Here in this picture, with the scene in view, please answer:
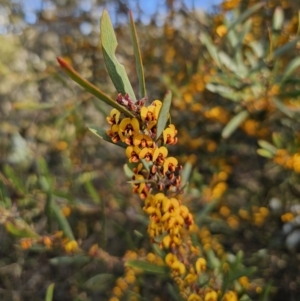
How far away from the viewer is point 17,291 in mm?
2488

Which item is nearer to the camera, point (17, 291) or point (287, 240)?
point (287, 240)

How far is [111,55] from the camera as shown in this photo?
0.77m

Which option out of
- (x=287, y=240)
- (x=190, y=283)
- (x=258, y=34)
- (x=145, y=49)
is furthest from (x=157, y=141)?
(x=145, y=49)

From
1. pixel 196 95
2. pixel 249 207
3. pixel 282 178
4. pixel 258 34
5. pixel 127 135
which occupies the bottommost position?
pixel 127 135

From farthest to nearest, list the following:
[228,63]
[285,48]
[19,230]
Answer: [228,63]
[285,48]
[19,230]

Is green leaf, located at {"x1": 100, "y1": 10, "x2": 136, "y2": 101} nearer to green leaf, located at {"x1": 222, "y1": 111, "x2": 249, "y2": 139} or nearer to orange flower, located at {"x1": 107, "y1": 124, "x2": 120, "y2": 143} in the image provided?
orange flower, located at {"x1": 107, "y1": 124, "x2": 120, "y2": 143}

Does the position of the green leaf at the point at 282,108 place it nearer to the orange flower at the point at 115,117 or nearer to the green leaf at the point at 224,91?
the green leaf at the point at 224,91

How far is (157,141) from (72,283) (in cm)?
176

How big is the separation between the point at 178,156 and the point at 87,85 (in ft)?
5.83

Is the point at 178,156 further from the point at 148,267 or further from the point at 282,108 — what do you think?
the point at 148,267

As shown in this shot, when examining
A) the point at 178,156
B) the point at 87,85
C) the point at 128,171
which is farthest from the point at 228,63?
the point at 87,85

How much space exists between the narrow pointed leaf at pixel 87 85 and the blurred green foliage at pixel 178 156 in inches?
21.9

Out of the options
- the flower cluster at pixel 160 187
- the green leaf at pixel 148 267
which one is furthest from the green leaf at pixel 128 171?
the green leaf at pixel 148 267

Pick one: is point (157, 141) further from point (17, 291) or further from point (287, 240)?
point (17, 291)
